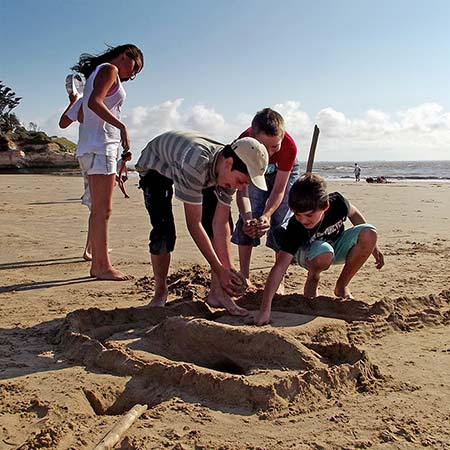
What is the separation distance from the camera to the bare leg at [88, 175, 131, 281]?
193 inches

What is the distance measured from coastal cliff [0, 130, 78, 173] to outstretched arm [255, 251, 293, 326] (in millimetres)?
28448

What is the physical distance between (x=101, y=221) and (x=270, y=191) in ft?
4.81

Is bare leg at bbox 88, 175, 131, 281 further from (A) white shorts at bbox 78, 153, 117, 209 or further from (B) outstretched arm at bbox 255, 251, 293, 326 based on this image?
(B) outstretched arm at bbox 255, 251, 293, 326

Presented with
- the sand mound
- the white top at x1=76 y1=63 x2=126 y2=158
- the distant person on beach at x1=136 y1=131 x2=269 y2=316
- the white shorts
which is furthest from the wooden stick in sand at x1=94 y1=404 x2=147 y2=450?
the white top at x1=76 y1=63 x2=126 y2=158

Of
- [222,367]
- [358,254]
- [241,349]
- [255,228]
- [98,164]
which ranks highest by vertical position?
[98,164]

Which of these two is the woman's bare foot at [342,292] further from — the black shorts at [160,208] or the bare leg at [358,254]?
the black shorts at [160,208]

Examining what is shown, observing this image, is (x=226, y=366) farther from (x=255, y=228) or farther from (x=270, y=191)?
(x=270, y=191)

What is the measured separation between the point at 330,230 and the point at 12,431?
2.61 m

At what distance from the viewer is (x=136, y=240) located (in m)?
A: 7.12

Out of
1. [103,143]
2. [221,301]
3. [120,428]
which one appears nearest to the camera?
[120,428]

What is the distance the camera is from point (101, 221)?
193 inches

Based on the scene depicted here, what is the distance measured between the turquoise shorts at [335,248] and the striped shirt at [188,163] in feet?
2.16

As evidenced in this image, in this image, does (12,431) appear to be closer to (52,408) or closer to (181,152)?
(52,408)

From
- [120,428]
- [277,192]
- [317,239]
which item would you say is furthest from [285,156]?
[120,428]
